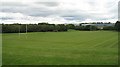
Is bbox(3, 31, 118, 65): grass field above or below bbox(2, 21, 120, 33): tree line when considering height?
below

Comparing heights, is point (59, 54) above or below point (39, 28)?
below

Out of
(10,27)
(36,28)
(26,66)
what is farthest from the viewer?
(36,28)

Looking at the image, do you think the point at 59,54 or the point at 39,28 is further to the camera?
the point at 39,28

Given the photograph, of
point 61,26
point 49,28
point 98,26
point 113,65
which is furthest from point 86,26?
point 113,65

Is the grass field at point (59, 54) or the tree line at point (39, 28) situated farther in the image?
the tree line at point (39, 28)

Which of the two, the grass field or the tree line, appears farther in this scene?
the tree line

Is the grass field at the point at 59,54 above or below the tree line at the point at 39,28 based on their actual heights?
below

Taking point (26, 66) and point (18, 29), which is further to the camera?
point (18, 29)

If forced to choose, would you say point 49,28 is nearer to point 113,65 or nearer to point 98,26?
point 98,26

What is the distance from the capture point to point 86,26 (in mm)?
100000

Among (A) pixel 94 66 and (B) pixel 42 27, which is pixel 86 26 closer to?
(B) pixel 42 27

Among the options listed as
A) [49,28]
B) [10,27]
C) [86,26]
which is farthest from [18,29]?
[86,26]

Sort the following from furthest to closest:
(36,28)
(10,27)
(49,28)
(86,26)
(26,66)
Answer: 1. (86,26)
2. (49,28)
3. (36,28)
4. (10,27)
5. (26,66)

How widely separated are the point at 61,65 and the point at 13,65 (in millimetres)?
2116
